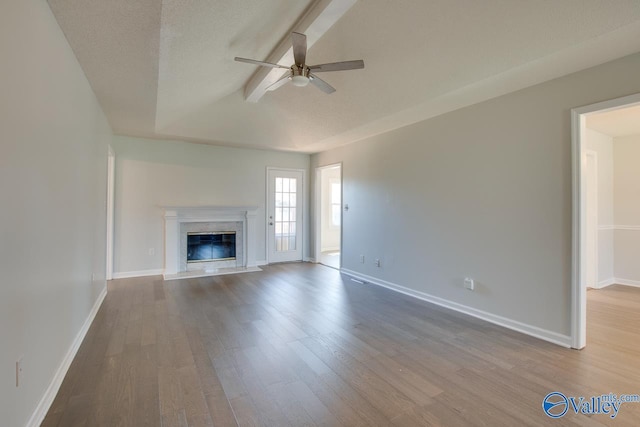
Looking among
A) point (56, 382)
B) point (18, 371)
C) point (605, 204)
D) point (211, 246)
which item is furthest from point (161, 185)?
point (605, 204)

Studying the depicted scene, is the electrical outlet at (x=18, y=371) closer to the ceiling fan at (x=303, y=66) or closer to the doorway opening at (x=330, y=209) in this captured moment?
the ceiling fan at (x=303, y=66)

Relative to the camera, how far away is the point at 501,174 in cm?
332

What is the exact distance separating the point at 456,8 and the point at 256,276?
4.73m

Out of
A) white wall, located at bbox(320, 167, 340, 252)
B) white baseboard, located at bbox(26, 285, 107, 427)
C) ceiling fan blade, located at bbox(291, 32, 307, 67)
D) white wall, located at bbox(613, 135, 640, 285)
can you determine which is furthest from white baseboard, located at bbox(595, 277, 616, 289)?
white baseboard, located at bbox(26, 285, 107, 427)

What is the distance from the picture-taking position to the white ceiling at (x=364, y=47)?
2109 millimetres

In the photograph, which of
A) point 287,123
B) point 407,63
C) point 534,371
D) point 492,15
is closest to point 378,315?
point 534,371

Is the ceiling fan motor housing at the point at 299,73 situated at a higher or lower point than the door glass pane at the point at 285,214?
higher

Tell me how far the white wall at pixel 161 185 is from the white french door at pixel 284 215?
0.87ft

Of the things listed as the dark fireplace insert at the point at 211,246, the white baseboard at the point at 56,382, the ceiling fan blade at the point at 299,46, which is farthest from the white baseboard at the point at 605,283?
the white baseboard at the point at 56,382

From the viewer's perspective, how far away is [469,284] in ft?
11.9

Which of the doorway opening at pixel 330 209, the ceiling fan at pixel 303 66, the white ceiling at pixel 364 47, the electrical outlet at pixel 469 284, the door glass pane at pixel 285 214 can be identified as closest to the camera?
the white ceiling at pixel 364 47

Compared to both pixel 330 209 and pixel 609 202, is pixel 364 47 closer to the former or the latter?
pixel 609 202

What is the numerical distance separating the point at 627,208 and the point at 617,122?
65.9 inches

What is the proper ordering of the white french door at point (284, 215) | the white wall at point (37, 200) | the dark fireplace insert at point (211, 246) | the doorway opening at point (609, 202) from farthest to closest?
1. the white french door at point (284, 215)
2. the dark fireplace insert at point (211, 246)
3. the doorway opening at point (609, 202)
4. the white wall at point (37, 200)
